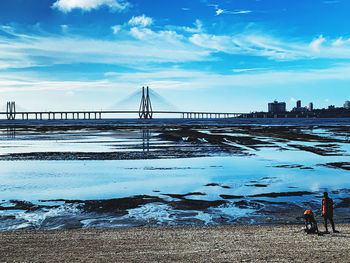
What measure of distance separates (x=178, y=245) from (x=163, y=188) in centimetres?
835

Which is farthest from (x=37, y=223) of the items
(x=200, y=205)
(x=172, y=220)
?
(x=200, y=205)

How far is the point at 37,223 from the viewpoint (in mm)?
12648

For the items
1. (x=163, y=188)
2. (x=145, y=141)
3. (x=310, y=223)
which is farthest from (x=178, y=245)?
(x=145, y=141)

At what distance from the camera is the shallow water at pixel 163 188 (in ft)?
43.7

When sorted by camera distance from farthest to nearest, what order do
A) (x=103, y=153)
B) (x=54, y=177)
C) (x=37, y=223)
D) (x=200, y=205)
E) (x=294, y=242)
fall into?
1. (x=103, y=153)
2. (x=54, y=177)
3. (x=200, y=205)
4. (x=37, y=223)
5. (x=294, y=242)

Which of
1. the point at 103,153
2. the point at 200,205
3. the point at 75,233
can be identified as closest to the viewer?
the point at 75,233

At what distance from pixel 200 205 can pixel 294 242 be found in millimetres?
5491

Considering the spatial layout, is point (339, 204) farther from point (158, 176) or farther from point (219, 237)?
point (158, 176)

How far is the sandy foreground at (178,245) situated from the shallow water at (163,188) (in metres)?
1.26

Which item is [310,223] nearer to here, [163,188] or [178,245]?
[178,245]

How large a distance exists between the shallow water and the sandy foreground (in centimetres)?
126

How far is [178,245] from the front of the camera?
32.6 feet

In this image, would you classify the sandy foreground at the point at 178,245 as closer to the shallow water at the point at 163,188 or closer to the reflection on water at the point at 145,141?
the shallow water at the point at 163,188

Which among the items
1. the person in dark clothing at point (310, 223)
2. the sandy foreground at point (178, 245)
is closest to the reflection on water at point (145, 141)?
the sandy foreground at point (178, 245)
